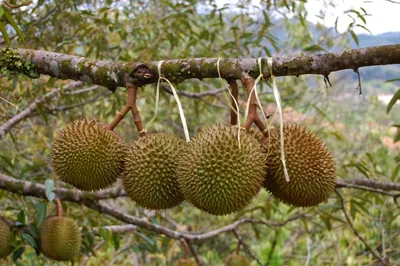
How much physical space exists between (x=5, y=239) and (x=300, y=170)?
4.64 feet

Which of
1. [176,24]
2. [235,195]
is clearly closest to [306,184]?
[235,195]

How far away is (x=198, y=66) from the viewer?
54.6 inches

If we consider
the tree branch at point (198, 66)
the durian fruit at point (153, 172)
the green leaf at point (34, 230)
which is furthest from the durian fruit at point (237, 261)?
the tree branch at point (198, 66)

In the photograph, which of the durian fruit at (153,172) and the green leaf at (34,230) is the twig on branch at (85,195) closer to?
the green leaf at (34,230)

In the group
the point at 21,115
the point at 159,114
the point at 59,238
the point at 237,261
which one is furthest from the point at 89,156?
the point at 159,114

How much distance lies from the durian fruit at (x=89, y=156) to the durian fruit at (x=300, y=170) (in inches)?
19.2

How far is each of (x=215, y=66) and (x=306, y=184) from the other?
43 cm

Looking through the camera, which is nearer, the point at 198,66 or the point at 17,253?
the point at 198,66

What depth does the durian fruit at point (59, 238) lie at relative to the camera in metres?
2.17

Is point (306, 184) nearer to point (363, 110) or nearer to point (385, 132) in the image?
point (385, 132)

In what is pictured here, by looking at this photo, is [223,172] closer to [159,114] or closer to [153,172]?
[153,172]

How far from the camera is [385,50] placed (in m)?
1.13

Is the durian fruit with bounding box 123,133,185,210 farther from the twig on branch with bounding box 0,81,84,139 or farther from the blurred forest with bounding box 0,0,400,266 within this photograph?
the twig on branch with bounding box 0,81,84,139

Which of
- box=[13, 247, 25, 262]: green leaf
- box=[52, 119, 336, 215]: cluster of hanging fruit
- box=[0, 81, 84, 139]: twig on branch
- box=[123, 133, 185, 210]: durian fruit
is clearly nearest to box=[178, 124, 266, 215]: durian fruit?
box=[52, 119, 336, 215]: cluster of hanging fruit
